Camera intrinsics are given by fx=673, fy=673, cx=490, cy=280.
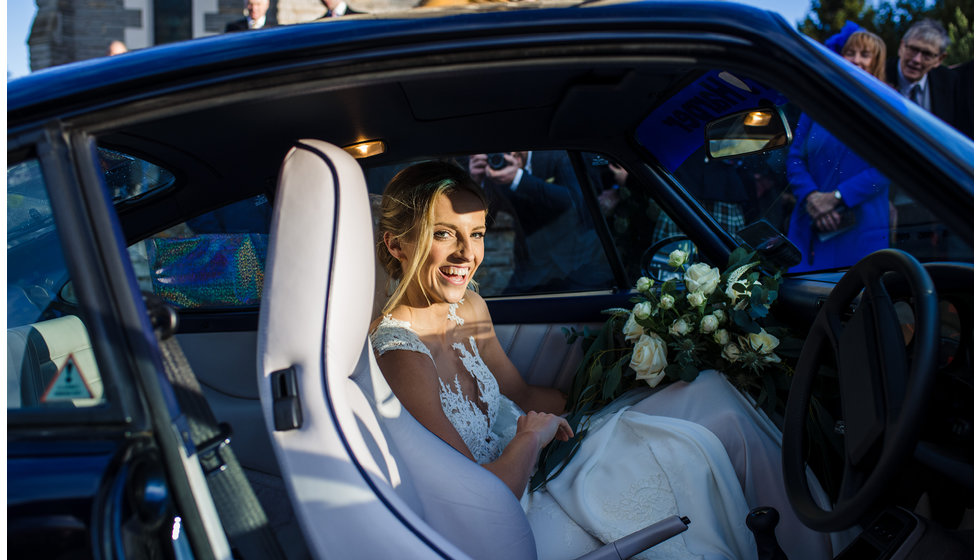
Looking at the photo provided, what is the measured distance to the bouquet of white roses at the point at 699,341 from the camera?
165cm

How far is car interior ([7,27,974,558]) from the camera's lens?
95cm

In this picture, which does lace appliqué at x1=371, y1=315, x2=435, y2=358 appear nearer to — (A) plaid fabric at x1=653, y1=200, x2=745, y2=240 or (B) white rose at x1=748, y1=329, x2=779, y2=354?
(B) white rose at x1=748, y1=329, x2=779, y2=354

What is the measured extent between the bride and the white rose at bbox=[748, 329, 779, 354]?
13cm

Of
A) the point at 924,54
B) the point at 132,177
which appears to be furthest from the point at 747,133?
the point at 924,54

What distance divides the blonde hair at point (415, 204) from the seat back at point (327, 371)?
0.58 meters

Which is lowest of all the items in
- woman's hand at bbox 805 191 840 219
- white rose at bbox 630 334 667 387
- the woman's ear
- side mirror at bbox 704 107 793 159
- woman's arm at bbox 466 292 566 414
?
woman's arm at bbox 466 292 566 414

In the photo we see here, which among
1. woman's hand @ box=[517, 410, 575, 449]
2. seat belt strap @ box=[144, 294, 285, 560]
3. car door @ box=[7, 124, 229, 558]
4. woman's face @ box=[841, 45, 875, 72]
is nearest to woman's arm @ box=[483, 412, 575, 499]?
woman's hand @ box=[517, 410, 575, 449]

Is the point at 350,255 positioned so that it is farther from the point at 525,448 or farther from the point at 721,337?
the point at 721,337

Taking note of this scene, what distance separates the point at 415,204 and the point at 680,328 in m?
0.76

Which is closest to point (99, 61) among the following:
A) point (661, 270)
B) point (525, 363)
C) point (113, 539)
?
point (113, 539)

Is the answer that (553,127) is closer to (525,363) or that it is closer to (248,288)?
(525,363)

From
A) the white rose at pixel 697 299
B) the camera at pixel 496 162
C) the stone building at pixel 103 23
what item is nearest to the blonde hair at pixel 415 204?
the white rose at pixel 697 299

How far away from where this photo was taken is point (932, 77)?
149 inches

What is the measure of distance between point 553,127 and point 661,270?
84 cm
